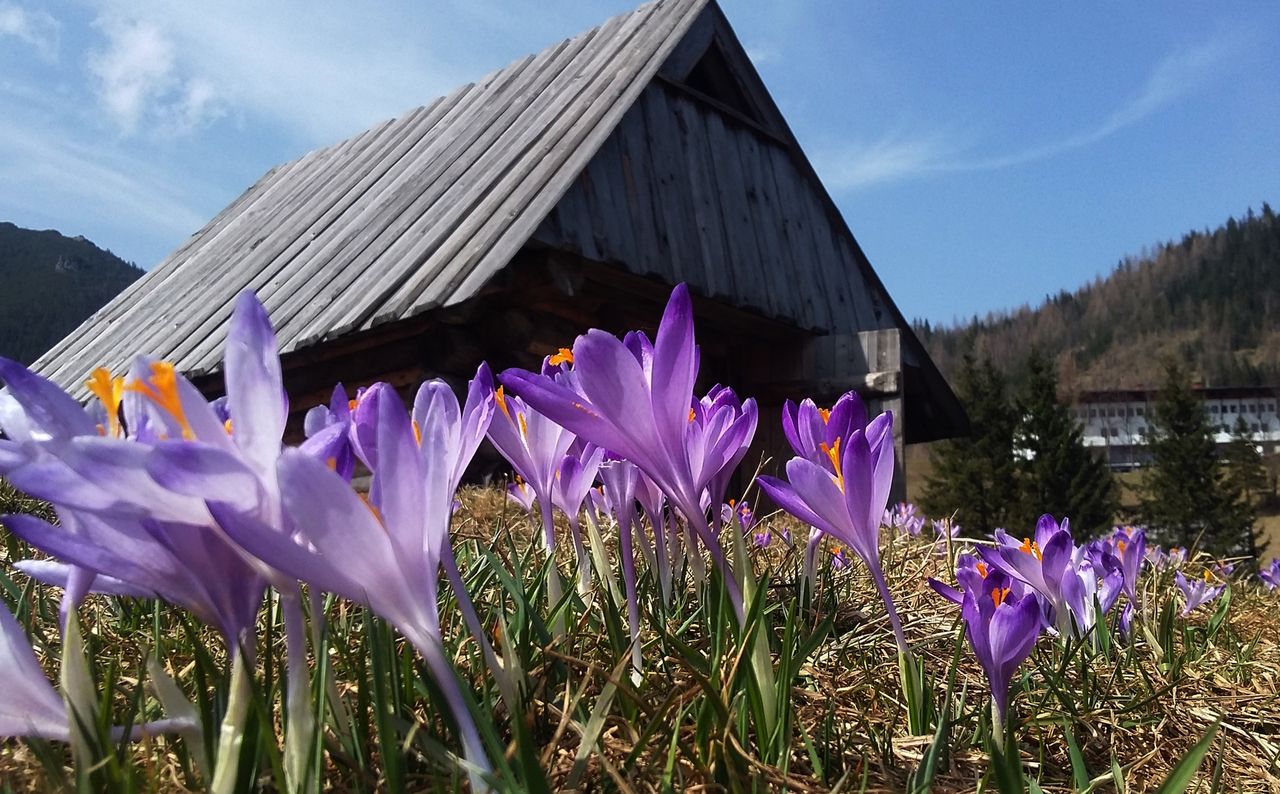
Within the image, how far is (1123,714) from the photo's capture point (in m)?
1.27

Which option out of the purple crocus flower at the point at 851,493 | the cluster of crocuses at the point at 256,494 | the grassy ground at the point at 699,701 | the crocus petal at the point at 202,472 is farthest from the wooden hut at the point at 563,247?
the crocus petal at the point at 202,472

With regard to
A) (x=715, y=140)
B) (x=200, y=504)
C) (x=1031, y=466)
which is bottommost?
(x=1031, y=466)

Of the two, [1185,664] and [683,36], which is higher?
[683,36]

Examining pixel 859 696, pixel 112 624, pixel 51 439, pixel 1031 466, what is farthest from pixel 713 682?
pixel 1031 466

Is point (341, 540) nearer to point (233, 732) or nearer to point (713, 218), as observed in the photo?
point (233, 732)

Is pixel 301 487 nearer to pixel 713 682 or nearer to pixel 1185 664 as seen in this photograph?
pixel 713 682

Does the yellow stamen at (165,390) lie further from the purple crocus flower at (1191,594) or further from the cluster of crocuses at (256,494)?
the purple crocus flower at (1191,594)

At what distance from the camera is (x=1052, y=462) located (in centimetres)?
3278

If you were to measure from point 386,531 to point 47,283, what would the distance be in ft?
424

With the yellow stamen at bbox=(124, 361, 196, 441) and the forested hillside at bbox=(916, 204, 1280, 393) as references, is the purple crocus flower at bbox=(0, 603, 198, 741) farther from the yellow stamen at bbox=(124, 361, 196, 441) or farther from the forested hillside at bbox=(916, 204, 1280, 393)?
the forested hillside at bbox=(916, 204, 1280, 393)

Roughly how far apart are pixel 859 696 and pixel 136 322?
10.8m

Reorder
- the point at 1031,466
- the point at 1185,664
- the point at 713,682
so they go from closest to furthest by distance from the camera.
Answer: the point at 713,682 → the point at 1185,664 → the point at 1031,466

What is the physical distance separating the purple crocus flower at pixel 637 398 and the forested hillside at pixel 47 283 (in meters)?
93.9

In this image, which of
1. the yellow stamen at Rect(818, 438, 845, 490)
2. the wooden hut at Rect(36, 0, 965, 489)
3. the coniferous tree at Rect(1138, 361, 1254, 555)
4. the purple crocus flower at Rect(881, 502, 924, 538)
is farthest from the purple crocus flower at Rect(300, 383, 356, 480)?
the coniferous tree at Rect(1138, 361, 1254, 555)
